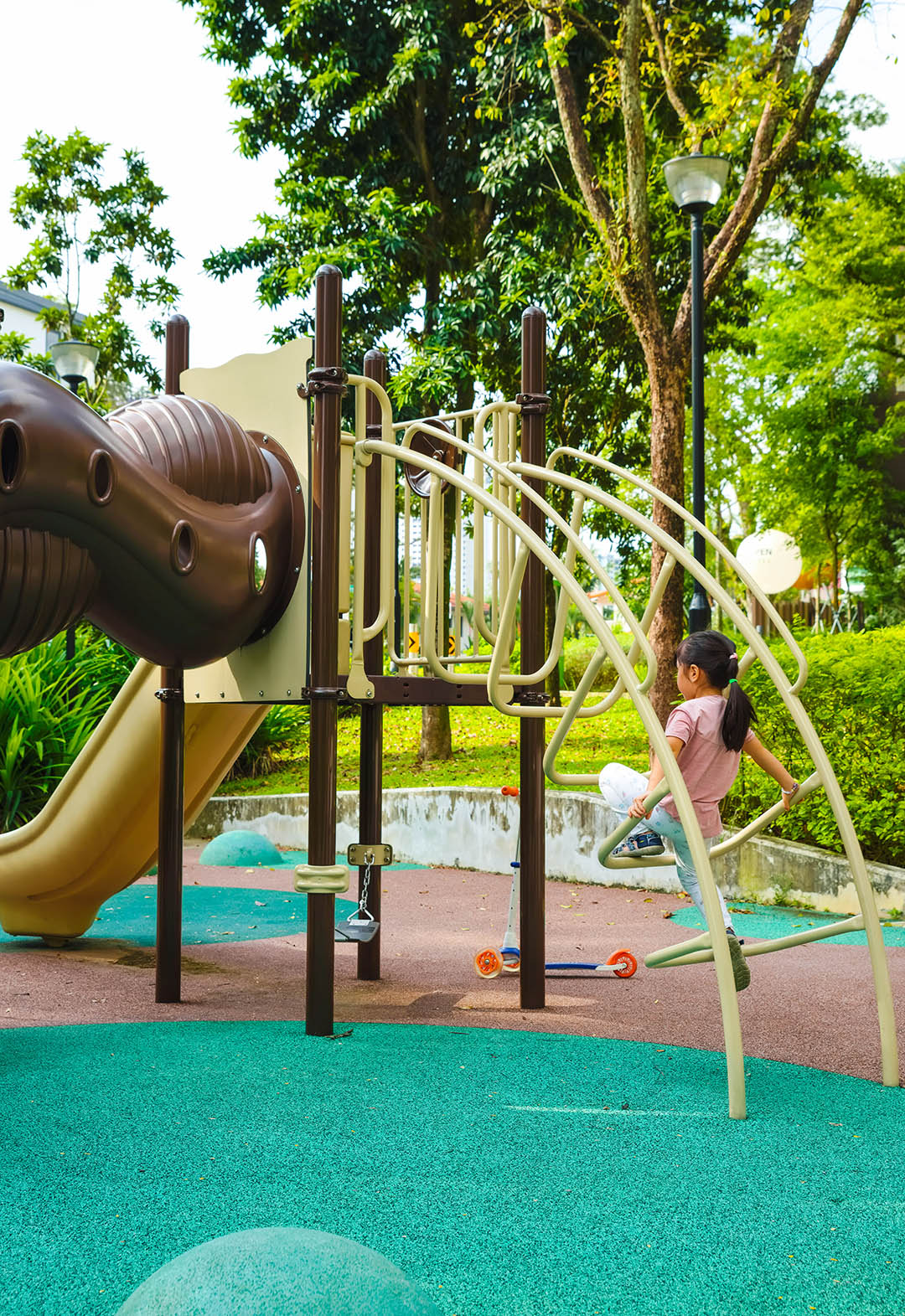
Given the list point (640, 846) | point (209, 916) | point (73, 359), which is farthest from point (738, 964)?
point (73, 359)

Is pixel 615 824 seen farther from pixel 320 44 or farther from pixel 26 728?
pixel 320 44

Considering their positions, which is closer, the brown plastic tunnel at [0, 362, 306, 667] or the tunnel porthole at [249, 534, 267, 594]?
the brown plastic tunnel at [0, 362, 306, 667]

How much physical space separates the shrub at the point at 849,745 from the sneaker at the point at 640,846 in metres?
3.58

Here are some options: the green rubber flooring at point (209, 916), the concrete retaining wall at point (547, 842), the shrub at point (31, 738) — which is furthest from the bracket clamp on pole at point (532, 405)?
the shrub at point (31, 738)

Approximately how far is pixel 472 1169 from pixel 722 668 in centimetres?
211

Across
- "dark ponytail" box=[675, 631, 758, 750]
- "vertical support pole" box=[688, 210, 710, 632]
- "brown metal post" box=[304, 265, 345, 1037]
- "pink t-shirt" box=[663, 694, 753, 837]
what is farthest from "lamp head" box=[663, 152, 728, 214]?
"pink t-shirt" box=[663, 694, 753, 837]

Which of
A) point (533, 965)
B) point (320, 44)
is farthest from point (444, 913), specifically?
point (320, 44)

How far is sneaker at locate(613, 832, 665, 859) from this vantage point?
4.15m

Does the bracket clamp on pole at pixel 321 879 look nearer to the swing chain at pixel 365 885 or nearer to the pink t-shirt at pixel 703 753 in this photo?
the swing chain at pixel 365 885

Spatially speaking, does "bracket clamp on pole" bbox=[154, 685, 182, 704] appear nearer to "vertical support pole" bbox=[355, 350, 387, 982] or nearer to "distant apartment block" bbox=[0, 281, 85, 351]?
"vertical support pole" bbox=[355, 350, 387, 982]

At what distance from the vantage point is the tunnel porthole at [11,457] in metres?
3.02

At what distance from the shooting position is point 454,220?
46.8 ft

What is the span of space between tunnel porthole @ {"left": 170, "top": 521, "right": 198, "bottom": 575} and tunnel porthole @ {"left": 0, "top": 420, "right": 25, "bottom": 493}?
0.69 meters

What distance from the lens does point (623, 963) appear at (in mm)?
5426
